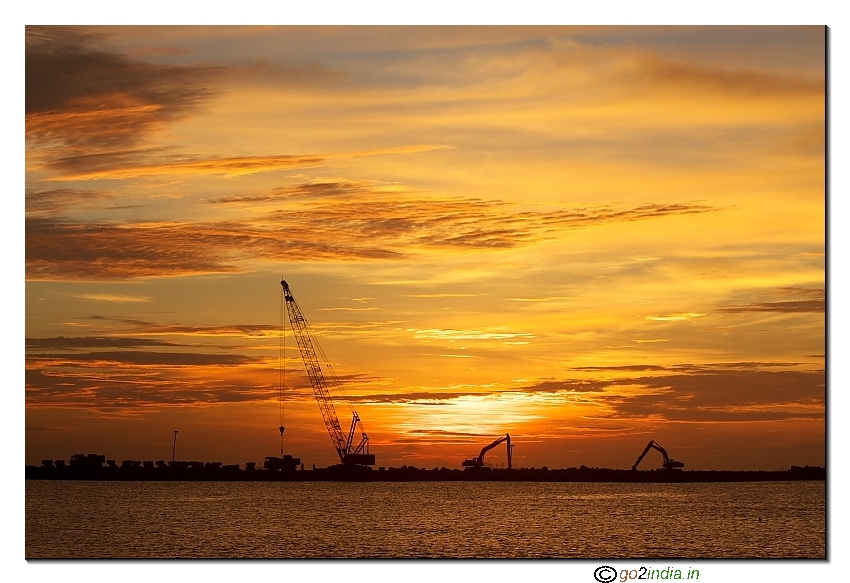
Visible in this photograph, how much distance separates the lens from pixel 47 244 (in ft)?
103

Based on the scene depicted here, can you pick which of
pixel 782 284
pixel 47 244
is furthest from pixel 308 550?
pixel 782 284

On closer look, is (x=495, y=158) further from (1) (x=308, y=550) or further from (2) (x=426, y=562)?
(1) (x=308, y=550)

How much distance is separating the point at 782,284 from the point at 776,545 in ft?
75.3

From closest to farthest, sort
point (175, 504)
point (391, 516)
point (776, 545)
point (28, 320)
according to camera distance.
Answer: point (28, 320) → point (776, 545) → point (391, 516) → point (175, 504)

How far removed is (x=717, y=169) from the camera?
102 ft

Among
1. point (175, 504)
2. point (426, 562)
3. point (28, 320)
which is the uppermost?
point (28, 320)

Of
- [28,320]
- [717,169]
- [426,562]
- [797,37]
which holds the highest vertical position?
[797,37]

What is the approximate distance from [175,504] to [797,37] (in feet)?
245

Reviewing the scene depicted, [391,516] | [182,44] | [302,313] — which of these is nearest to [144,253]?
[302,313]

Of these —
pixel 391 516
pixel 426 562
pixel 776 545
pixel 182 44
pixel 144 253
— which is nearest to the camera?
pixel 426 562

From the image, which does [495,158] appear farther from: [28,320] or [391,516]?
[391,516]

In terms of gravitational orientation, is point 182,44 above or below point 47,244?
above

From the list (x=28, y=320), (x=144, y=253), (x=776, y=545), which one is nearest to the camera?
(x=28, y=320)

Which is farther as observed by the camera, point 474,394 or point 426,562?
point 474,394
